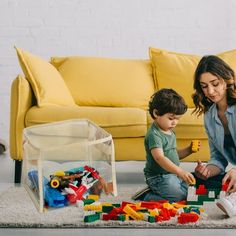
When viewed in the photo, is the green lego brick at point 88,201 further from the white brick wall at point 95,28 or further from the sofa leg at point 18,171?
the white brick wall at point 95,28

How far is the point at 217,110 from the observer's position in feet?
9.50

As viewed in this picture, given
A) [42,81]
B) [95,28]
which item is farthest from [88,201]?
[95,28]

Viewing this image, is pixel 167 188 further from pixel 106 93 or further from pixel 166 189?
pixel 106 93

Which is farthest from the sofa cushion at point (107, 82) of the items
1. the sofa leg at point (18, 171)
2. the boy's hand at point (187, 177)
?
the boy's hand at point (187, 177)

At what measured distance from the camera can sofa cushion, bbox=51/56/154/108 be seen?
3906mm

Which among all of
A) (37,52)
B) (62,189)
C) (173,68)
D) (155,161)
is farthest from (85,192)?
(37,52)

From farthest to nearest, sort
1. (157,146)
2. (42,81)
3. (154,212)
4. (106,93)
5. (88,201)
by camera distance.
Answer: (106,93), (42,81), (157,146), (88,201), (154,212)

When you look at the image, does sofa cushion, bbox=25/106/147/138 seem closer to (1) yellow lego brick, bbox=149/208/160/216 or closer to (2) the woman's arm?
(2) the woman's arm

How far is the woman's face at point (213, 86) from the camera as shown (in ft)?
9.04

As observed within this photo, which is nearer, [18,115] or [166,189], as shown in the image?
[166,189]

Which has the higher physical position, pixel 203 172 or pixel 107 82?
pixel 107 82

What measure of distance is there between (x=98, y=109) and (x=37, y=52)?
161cm

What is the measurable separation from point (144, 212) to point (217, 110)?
75 centimetres

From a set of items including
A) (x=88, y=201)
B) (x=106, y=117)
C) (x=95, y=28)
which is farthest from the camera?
(x=95, y=28)
